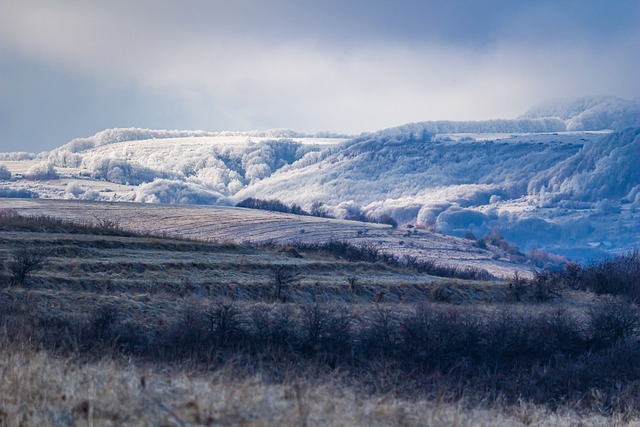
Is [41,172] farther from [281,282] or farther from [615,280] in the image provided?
[281,282]

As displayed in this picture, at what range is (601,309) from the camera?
31.0 metres

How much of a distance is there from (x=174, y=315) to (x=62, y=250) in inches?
450

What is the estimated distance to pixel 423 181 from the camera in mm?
186375

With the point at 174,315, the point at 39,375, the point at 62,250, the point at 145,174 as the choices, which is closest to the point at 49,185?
the point at 145,174

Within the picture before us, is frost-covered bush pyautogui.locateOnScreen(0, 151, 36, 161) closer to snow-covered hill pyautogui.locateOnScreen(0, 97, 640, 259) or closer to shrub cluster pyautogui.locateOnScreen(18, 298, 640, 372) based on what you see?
snow-covered hill pyautogui.locateOnScreen(0, 97, 640, 259)

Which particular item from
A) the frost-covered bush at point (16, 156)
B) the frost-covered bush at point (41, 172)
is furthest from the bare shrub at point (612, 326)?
the frost-covered bush at point (16, 156)

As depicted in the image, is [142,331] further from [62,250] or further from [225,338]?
[62,250]

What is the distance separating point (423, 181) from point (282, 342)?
164 m

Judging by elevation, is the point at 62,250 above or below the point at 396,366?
above

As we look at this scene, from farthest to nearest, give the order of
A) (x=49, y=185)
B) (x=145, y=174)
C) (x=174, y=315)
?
(x=145, y=174), (x=49, y=185), (x=174, y=315)

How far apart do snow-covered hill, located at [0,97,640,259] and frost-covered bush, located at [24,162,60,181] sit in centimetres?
55

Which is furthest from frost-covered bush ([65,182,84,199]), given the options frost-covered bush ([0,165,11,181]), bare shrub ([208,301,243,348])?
bare shrub ([208,301,243,348])

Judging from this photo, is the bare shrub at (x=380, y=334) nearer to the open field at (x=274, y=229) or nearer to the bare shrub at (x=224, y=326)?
the bare shrub at (x=224, y=326)

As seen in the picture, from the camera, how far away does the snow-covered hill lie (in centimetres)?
14812
